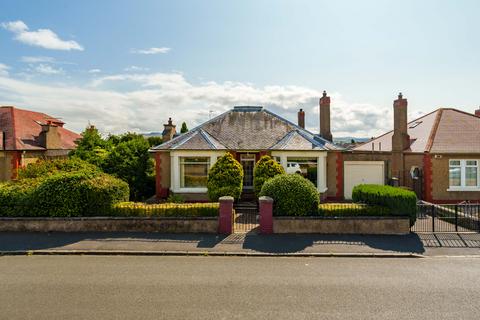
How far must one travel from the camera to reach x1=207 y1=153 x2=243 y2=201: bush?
15.7 m

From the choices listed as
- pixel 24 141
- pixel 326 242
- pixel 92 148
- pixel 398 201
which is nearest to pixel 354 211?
pixel 398 201

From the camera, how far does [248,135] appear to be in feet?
63.3

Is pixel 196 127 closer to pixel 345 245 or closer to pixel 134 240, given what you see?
pixel 134 240

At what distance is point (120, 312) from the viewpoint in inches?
244

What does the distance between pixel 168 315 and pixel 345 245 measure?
651 cm

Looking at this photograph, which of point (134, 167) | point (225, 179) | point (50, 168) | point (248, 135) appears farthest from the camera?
point (134, 167)

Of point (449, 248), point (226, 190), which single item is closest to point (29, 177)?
point (226, 190)

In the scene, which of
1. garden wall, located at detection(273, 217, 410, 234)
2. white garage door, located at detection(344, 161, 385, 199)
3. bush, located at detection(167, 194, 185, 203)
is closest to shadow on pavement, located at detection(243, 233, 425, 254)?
garden wall, located at detection(273, 217, 410, 234)

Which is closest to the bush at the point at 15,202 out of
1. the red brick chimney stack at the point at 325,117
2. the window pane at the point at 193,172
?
the window pane at the point at 193,172

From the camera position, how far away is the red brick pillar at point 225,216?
11797 millimetres

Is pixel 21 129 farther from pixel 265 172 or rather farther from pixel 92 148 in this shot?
pixel 265 172

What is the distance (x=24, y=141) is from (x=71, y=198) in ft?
47.2

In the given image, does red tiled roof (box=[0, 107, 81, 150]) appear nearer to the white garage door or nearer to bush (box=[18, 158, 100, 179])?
bush (box=[18, 158, 100, 179])

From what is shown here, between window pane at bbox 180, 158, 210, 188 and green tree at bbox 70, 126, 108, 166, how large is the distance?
5510 mm
